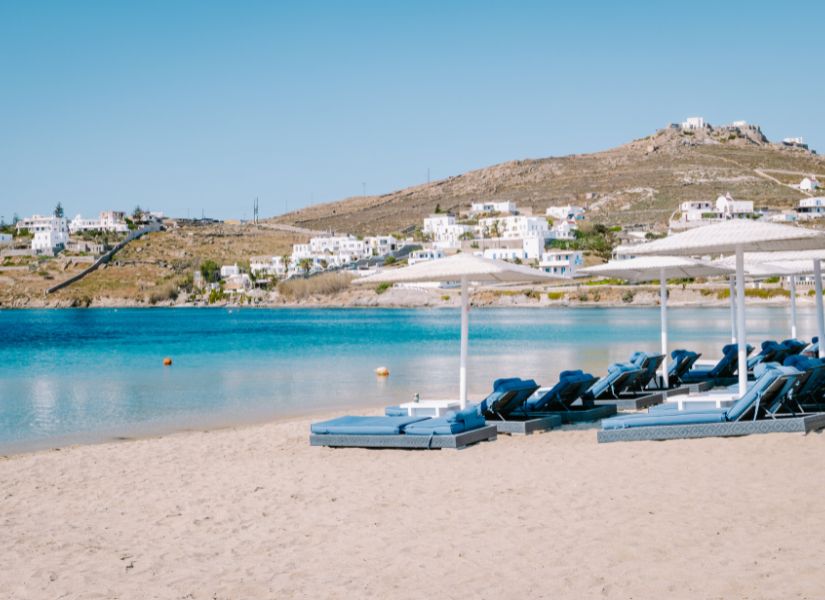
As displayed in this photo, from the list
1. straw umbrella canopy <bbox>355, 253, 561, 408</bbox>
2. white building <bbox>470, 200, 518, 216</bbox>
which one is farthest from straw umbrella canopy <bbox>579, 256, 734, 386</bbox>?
white building <bbox>470, 200, 518, 216</bbox>

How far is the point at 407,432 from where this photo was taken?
10.4 metres

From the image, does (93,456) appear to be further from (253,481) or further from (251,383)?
(251,383)

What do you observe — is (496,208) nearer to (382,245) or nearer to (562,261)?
(382,245)

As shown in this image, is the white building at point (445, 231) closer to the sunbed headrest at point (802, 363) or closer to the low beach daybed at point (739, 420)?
the sunbed headrest at point (802, 363)

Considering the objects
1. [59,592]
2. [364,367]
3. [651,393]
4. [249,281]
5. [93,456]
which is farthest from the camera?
[249,281]

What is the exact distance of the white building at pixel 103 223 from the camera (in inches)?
6339

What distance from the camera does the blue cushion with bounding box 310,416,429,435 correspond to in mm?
10477

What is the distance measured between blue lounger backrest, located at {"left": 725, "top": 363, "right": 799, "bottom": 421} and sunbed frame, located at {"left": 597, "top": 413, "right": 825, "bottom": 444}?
13 cm

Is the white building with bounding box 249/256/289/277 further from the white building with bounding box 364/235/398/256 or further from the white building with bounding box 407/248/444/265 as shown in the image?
the white building with bounding box 407/248/444/265

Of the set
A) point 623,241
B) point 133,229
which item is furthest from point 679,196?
point 133,229

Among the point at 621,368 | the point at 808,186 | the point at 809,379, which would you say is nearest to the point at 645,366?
the point at 621,368

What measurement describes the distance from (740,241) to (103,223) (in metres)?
167

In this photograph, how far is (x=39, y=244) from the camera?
145000 mm

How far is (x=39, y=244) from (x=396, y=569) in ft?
493
